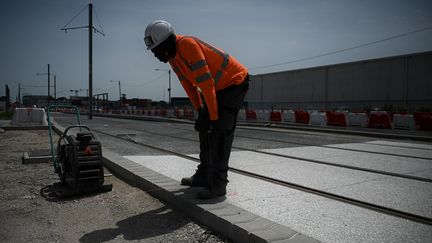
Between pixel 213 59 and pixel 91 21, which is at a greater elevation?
pixel 91 21

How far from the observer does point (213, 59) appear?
3.86 m

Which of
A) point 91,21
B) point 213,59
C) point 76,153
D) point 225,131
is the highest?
point 91,21

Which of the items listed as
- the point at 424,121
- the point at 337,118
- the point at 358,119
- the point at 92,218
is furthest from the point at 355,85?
the point at 92,218

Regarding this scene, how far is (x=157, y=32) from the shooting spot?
3779mm

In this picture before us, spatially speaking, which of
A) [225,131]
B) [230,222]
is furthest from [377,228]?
[225,131]

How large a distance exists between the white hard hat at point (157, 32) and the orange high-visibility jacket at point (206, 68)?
0.14 metres

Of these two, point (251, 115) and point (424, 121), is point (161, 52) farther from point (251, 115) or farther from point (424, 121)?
point (251, 115)

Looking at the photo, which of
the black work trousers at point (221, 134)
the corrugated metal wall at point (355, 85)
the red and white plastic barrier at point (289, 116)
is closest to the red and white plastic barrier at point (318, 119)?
the red and white plastic barrier at point (289, 116)

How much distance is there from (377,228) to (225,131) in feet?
5.59

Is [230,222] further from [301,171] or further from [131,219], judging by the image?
[301,171]

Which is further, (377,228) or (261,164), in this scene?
(261,164)

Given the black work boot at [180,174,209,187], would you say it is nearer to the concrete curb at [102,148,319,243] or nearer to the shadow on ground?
the concrete curb at [102,148,319,243]

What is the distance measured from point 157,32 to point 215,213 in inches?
74.8

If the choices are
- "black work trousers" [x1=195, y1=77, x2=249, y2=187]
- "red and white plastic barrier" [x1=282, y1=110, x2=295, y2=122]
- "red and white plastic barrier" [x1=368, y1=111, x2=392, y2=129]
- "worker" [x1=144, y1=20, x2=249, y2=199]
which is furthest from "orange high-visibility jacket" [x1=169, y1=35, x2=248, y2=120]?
"red and white plastic barrier" [x1=282, y1=110, x2=295, y2=122]
